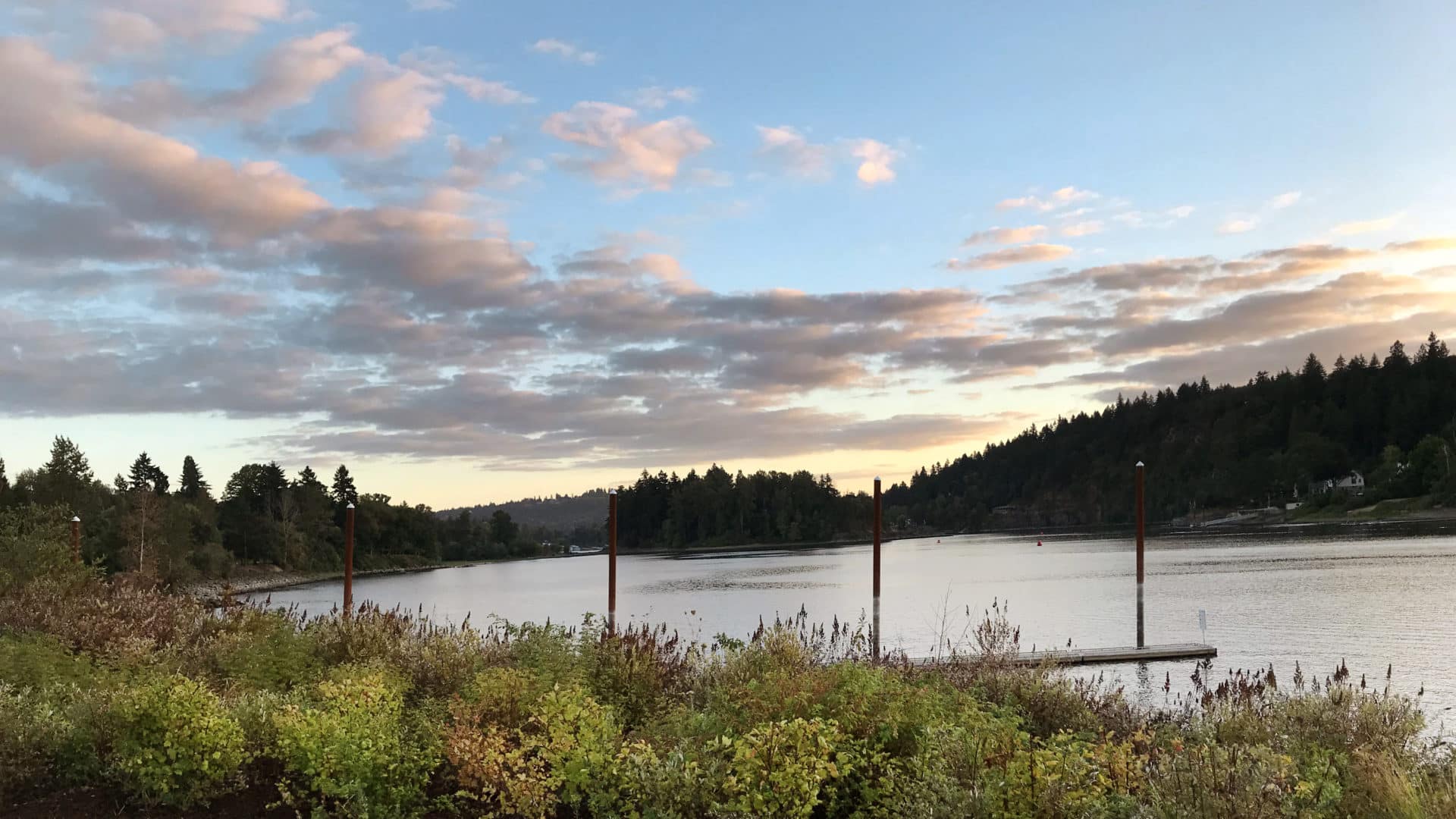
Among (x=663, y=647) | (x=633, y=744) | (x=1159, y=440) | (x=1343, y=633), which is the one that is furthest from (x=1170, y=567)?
(x=1159, y=440)

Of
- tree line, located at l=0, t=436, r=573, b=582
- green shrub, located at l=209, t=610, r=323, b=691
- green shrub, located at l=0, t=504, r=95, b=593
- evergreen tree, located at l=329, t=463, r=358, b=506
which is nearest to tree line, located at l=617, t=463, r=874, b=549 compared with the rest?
tree line, located at l=0, t=436, r=573, b=582

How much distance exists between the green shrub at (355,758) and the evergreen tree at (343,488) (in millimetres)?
124545

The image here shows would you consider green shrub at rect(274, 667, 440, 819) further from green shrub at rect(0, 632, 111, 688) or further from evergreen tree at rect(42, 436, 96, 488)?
evergreen tree at rect(42, 436, 96, 488)

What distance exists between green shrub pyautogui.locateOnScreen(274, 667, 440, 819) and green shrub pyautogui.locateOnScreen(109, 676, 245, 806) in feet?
1.14

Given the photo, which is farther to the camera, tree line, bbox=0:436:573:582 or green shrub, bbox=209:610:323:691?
tree line, bbox=0:436:573:582

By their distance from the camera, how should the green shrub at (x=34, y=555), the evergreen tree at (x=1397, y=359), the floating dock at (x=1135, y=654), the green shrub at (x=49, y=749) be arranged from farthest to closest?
the evergreen tree at (x=1397, y=359)
the floating dock at (x=1135, y=654)
the green shrub at (x=34, y=555)
the green shrub at (x=49, y=749)

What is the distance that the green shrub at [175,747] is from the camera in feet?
20.9

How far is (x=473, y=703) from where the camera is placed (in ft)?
24.1

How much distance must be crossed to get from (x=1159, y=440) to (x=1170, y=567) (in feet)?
466

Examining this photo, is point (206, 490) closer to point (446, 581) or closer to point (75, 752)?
point (446, 581)

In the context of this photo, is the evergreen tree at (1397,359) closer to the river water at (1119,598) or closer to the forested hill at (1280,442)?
the forested hill at (1280,442)

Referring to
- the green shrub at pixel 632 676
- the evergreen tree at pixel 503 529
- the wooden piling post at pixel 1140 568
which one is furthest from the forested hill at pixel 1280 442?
the green shrub at pixel 632 676

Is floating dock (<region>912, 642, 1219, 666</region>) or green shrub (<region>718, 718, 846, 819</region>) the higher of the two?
green shrub (<region>718, 718, 846, 819</region>)

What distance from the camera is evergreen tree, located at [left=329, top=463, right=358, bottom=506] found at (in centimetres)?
12488
